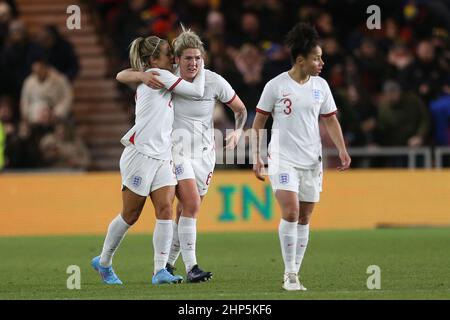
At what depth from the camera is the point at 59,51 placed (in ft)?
73.9

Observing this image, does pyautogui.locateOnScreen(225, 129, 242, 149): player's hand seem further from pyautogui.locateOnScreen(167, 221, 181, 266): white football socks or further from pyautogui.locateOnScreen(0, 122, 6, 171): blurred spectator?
pyautogui.locateOnScreen(0, 122, 6, 171): blurred spectator

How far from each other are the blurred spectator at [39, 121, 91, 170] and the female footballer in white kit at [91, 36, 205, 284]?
9.58 meters

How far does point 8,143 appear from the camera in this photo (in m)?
21.6

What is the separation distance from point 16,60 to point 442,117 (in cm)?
748

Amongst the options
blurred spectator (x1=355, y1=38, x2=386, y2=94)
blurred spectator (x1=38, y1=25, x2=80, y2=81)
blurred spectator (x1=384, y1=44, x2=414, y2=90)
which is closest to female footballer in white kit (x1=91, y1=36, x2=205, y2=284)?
blurred spectator (x1=384, y1=44, x2=414, y2=90)

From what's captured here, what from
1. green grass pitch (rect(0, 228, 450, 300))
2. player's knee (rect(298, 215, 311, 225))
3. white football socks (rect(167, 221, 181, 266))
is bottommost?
green grass pitch (rect(0, 228, 450, 300))

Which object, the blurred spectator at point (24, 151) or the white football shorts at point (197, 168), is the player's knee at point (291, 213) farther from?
the blurred spectator at point (24, 151)

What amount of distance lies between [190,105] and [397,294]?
115 inches

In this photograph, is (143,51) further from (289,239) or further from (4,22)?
(4,22)

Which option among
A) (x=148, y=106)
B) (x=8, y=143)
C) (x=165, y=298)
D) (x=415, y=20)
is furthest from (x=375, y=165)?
(x=165, y=298)

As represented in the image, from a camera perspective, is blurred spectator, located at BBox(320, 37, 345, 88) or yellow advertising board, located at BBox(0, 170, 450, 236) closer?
yellow advertising board, located at BBox(0, 170, 450, 236)

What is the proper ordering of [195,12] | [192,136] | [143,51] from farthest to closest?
[195,12], [192,136], [143,51]

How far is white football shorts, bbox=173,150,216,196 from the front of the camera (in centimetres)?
1216

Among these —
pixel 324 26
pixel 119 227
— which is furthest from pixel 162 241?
pixel 324 26
